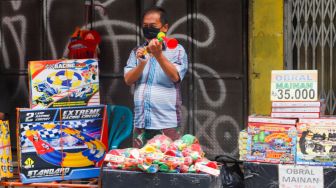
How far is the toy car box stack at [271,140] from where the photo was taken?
14.9ft

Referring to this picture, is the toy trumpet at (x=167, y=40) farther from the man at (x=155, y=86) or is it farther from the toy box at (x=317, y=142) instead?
the toy box at (x=317, y=142)

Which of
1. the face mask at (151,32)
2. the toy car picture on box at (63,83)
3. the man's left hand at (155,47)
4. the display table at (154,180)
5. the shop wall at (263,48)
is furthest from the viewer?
the shop wall at (263,48)

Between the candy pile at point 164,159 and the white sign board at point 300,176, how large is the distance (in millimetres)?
829

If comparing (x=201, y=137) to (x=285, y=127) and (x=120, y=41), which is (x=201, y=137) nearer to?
(x=120, y=41)

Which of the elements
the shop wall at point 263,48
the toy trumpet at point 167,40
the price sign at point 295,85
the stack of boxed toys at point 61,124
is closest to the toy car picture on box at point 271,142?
the price sign at point 295,85

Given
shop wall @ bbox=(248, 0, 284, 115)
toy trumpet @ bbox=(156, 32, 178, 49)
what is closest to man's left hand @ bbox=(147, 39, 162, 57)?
toy trumpet @ bbox=(156, 32, 178, 49)

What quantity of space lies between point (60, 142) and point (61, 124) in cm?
15

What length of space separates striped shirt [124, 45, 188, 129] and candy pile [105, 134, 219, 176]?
0.38 metres

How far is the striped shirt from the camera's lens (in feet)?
14.8

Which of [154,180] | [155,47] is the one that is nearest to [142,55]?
[155,47]

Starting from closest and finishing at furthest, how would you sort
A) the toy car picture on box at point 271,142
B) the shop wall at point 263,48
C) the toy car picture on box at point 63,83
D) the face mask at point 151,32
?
the face mask at point 151,32, the toy car picture on box at point 271,142, the toy car picture on box at point 63,83, the shop wall at point 263,48

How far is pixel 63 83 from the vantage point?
15.5ft

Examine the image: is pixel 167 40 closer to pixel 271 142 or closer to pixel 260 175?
pixel 271 142

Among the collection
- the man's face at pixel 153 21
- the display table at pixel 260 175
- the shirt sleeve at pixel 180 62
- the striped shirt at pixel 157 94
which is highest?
the man's face at pixel 153 21
